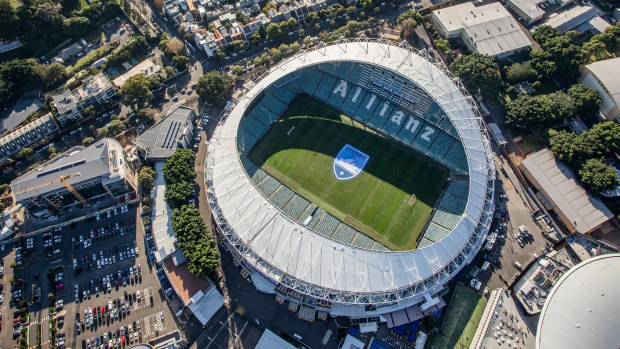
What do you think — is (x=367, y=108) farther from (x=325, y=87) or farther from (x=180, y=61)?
(x=180, y=61)

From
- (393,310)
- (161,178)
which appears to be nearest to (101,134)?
(161,178)

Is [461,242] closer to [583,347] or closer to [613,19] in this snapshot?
[583,347]

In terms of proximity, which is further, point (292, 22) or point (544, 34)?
point (292, 22)


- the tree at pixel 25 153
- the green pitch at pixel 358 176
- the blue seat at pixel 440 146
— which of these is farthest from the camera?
the tree at pixel 25 153

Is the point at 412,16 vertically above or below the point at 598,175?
above

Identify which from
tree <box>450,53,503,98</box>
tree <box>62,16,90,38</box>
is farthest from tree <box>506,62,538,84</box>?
tree <box>62,16,90,38</box>


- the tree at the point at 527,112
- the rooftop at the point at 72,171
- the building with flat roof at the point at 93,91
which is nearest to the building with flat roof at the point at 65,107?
the building with flat roof at the point at 93,91

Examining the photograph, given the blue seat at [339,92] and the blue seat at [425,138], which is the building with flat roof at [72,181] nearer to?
the blue seat at [339,92]

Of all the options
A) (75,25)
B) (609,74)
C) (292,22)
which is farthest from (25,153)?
(609,74)

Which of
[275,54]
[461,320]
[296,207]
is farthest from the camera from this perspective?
[275,54]
